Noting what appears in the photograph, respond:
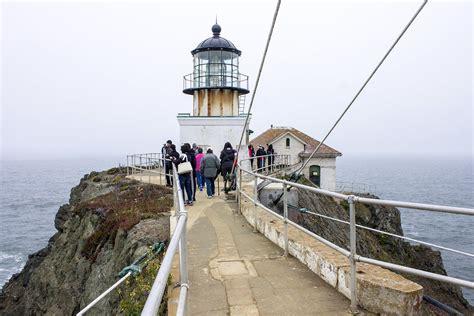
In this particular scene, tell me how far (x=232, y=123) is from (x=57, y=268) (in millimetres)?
12406

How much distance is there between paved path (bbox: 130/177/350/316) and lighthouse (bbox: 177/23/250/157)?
15.7m

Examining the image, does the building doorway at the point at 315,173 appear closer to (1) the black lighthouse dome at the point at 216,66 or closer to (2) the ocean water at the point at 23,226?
(1) the black lighthouse dome at the point at 216,66

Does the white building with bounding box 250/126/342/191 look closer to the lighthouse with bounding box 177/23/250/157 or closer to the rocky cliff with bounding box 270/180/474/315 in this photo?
the rocky cliff with bounding box 270/180/474/315

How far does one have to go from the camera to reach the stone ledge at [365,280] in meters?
4.24

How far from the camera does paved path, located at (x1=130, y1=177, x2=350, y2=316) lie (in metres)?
4.71

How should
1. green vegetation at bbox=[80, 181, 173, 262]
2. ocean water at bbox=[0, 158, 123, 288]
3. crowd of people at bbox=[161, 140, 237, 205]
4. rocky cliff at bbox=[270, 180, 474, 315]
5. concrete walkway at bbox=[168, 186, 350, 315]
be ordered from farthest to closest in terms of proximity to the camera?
ocean water at bbox=[0, 158, 123, 288], rocky cliff at bbox=[270, 180, 474, 315], green vegetation at bbox=[80, 181, 173, 262], crowd of people at bbox=[161, 140, 237, 205], concrete walkway at bbox=[168, 186, 350, 315]

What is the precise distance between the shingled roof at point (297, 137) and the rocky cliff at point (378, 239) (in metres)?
6.85

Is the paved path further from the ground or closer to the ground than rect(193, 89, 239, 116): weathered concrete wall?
closer to the ground

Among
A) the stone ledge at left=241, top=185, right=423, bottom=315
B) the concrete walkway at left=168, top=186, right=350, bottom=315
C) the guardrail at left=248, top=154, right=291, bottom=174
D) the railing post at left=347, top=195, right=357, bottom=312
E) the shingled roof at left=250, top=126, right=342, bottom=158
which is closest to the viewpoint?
the stone ledge at left=241, top=185, right=423, bottom=315

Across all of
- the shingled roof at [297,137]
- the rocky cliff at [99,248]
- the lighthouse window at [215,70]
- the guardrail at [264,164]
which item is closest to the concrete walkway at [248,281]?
the rocky cliff at [99,248]

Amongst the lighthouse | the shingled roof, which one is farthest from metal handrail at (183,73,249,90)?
the shingled roof

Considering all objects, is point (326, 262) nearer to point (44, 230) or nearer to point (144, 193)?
point (144, 193)

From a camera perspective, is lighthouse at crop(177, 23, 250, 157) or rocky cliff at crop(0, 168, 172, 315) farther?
lighthouse at crop(177, 23, 250, 157)

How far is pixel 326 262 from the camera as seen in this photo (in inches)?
218
